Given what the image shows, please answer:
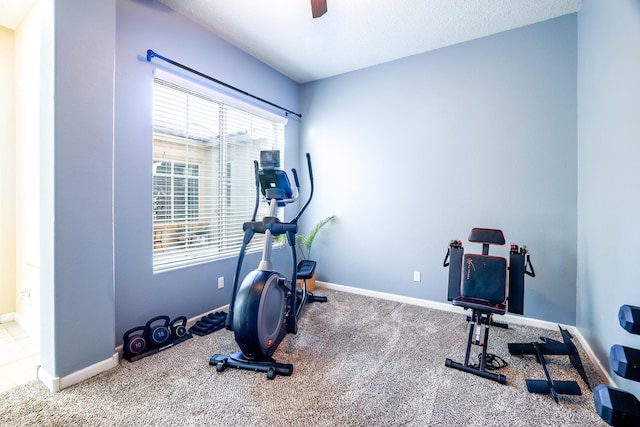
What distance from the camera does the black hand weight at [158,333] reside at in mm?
2277

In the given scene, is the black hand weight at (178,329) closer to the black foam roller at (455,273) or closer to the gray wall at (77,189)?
the gray wall at (77,189)

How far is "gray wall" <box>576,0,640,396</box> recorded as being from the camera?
162 centimetres

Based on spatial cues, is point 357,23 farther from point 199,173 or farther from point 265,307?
point 265,307

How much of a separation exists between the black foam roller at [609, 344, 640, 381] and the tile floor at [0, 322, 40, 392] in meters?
3.21

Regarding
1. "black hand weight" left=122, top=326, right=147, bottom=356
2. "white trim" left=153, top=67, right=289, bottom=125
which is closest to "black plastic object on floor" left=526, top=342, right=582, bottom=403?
"black hand weight" left=122, top=326, right=147, bottom=356

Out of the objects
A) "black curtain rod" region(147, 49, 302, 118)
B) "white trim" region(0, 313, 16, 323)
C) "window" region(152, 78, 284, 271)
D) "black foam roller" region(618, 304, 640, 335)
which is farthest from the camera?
"white trim" region(0, 313, 16, 323)

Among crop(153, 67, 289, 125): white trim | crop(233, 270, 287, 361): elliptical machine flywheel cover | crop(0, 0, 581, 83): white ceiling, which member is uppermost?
crop(0, 0, 581, 83): white ceiling

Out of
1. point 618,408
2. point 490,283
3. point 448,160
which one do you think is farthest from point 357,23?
point 618,408

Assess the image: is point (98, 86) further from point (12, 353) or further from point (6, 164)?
point (12, 353)

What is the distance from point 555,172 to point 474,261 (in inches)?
47.2

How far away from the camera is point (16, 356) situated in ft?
7.22

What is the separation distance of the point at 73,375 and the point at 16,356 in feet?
2.67

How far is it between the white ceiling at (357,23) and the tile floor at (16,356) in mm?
3051

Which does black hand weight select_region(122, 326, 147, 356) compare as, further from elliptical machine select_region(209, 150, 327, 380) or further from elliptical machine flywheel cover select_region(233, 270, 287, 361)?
elliptical machine flywheel cover select_region(233, 270, 287, 361)
